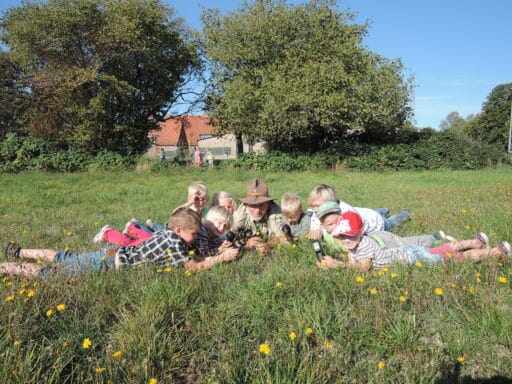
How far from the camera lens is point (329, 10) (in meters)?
22.3

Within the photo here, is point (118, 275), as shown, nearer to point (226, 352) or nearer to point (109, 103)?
point (226, 352)

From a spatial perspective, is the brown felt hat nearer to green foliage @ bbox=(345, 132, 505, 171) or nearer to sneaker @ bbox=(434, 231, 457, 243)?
sneaker @ bbox=(434, 231, 457, 243)

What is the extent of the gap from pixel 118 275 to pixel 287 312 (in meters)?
1.66

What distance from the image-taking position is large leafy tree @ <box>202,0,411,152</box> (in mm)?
20547

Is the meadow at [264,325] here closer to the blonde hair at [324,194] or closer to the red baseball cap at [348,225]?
the red baseball cap at [348,225]

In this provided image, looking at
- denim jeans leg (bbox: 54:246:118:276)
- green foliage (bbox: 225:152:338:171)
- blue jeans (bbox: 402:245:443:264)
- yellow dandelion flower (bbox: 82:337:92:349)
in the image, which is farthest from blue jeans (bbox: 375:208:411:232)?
green foliage (bbox: 225:152:338:171)

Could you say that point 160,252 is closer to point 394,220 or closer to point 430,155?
point 394,220

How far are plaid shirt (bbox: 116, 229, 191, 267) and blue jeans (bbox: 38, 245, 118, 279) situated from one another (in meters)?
0.15

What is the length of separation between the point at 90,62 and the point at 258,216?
1839 centimetres

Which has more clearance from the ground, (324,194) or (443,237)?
(324,194)

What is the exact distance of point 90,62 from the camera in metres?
19.8

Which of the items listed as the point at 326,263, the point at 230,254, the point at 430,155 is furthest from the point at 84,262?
the point at 430,155

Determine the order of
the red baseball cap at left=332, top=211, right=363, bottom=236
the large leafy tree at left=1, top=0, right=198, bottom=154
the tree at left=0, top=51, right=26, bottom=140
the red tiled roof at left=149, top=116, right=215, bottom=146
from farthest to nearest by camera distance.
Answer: the red tiled roof at left=149, top=116, right=215, bottom=146 < the tree at left=0, top=51, right=26, bottom=140 < the large leafy tree at left=1, top=0, right=198, bottom=154 < the red baseball cap at left=332, top=211, right=363, bottom=236

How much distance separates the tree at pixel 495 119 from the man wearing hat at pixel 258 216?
6489cm
